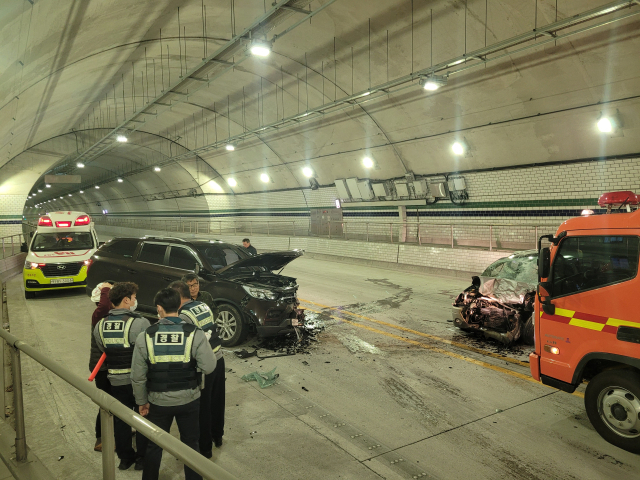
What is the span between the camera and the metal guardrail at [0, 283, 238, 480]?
185cm

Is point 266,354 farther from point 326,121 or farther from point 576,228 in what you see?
point 326,121

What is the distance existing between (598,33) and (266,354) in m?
10.9

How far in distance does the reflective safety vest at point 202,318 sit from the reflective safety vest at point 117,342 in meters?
0.48

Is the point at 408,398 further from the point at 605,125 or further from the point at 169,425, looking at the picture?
the point at 605,125

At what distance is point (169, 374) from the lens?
10.4ft

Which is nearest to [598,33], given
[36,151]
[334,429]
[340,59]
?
[340,59]

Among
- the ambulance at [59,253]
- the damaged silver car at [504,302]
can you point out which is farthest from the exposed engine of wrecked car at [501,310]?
the ambulance at [59,253]

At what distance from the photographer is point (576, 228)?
475 centimetres

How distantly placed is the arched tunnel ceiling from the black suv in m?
4.79

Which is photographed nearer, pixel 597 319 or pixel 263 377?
pixel 597 319

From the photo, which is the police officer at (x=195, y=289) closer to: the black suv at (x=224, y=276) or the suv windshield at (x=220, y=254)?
the black suv at (x=224, y=276)

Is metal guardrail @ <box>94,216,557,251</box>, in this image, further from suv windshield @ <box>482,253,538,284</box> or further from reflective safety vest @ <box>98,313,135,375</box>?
reflective safety vest @ <box>98,313,135,375</box>

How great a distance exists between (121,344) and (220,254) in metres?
4.61

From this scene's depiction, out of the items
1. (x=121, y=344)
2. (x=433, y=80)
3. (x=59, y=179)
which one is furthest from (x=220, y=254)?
(x=59, y=179)
